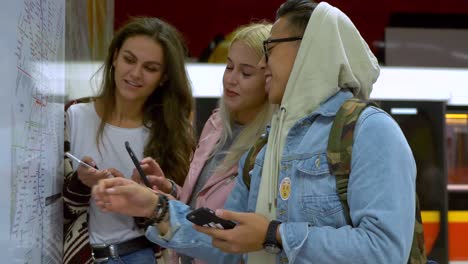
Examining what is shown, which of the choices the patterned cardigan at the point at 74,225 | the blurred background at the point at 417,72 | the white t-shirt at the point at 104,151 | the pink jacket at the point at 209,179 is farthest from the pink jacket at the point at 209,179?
the blurred background at the point at 417,72

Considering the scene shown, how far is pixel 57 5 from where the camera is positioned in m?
2.08

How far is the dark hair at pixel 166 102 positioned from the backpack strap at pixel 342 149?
105 centimetres

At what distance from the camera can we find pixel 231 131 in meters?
2.37

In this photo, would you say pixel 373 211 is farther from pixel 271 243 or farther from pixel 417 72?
pixel 417 72

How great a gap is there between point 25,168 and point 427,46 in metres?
4.83

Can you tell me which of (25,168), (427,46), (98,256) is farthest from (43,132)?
(427,46)

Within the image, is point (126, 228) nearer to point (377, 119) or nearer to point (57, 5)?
point (57, 5)

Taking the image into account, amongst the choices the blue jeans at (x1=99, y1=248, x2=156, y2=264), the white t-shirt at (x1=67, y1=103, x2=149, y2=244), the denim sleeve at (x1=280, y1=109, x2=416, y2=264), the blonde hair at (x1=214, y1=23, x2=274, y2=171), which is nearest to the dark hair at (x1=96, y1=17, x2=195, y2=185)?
the white t-shirt at (x1=67, y1=103, x2=149, y2=244)

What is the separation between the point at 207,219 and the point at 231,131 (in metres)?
0.94

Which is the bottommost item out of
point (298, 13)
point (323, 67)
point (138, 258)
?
point (138, 258)

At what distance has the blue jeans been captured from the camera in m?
2.24

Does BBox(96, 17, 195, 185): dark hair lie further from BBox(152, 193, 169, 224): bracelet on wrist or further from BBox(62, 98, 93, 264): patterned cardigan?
BBox(152, 193, 169, 224): bracelet on wrist

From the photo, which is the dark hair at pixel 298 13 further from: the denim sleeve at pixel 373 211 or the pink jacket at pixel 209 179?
the pink jacket at pixel 209 179

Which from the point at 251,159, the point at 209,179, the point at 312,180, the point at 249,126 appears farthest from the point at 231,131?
the point at 312,180
